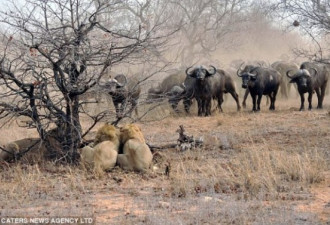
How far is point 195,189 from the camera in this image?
22.8 feet

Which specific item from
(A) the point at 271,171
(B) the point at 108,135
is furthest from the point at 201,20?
(A) the point at 271,171

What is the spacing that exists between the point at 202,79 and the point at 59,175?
9.44 meters

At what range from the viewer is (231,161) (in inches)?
354

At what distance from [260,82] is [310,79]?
1.72 meters

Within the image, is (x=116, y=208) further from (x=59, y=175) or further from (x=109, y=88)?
(x=109, y=88)

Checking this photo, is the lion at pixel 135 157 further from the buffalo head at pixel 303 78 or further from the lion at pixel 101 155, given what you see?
the buffalo head at pixel 303 78

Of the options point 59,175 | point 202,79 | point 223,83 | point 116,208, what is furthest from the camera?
point 223,83

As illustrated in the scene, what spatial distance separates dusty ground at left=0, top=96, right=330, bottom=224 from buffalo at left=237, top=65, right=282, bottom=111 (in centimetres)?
821

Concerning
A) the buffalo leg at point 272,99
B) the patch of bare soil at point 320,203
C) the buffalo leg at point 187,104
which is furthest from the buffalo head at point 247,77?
the patch of bare soil at point 320,203

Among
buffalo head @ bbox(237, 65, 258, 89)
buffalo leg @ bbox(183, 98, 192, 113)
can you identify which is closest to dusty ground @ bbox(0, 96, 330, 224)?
buffalo leg @ bbox(183, 98, 192, 113)

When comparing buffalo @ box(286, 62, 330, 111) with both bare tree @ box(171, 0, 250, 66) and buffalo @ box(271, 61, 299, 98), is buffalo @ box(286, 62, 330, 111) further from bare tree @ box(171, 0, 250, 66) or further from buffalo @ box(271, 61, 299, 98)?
bare tree @ box(171, 0, 250, 66)

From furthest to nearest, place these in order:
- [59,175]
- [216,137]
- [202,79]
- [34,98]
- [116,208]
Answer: [202,79]
[216,137]
[34,98]
[59,175]
[116,208]

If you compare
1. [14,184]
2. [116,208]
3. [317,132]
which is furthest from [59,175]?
[317,132]

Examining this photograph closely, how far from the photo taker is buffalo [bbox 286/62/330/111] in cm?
1847
